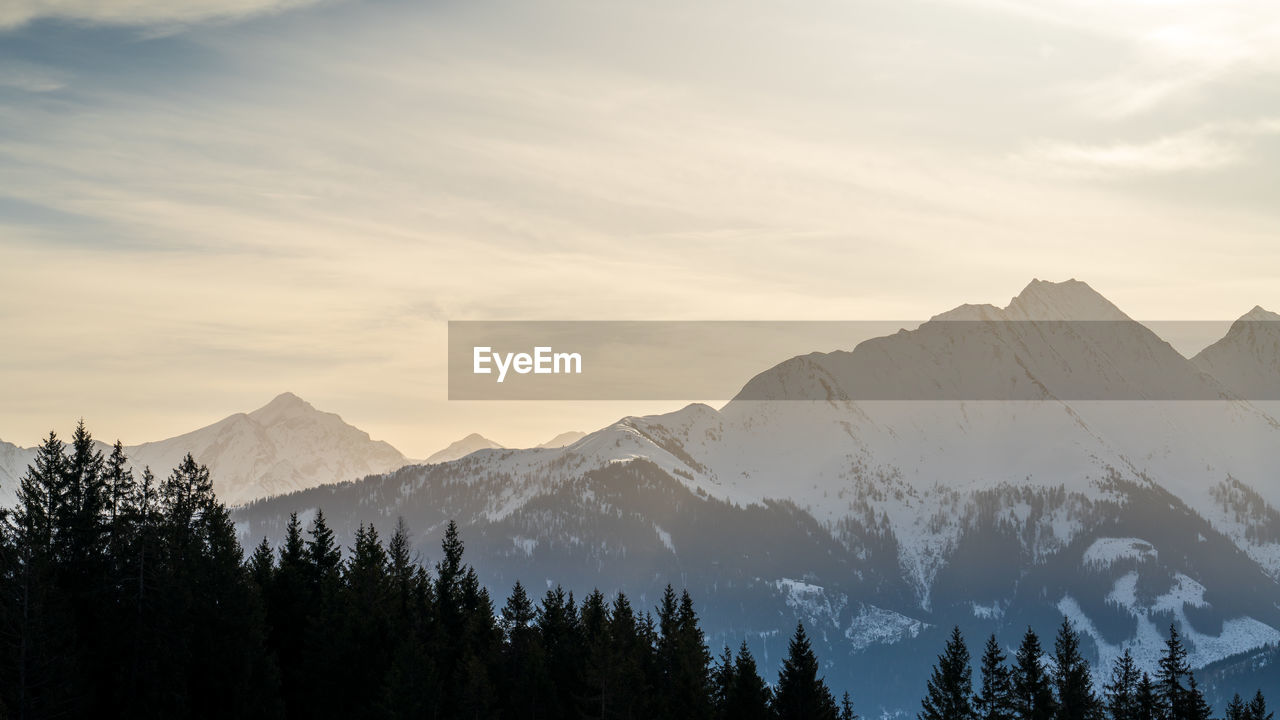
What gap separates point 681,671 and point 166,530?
32.3 metres

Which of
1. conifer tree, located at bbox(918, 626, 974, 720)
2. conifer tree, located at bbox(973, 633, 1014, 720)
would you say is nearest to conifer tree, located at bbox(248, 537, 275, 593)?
conifer tree, located at bbox(918, 626, 974, 720)

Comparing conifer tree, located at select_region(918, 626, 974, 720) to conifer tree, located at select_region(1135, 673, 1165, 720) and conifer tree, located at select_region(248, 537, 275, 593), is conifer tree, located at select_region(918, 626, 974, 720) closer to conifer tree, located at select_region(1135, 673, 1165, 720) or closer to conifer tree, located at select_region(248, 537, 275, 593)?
conifer tree, located at select_region(1135, 673, 1165, 720)

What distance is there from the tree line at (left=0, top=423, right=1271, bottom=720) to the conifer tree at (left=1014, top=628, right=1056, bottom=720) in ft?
0.35

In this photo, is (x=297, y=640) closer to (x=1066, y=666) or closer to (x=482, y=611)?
(x=482, y=611)

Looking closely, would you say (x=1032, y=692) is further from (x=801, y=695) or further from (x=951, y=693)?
(x=801, y=695)

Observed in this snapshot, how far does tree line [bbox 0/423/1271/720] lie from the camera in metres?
63.7

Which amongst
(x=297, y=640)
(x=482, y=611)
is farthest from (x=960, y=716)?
(x=297, y=640)

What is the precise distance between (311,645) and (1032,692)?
42135 mm

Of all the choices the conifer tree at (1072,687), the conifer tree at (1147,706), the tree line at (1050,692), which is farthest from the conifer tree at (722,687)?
the conifer tree at (1147,706)

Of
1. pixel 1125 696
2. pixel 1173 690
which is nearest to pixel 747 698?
pixel 1125 696

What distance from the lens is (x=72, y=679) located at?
60.5 m

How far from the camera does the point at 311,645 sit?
252 feet

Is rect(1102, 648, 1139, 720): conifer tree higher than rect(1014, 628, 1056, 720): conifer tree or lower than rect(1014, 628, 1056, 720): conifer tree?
lower

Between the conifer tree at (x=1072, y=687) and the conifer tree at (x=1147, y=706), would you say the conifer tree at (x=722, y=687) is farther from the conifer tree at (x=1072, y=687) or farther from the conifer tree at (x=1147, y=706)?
the conifer tree at (x=1147, y=706)
